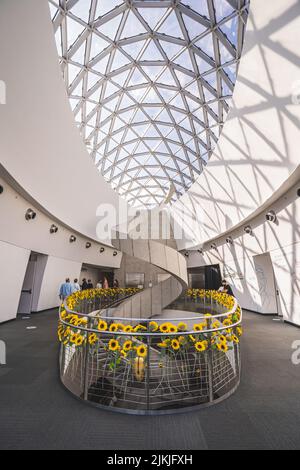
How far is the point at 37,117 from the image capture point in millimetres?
10133

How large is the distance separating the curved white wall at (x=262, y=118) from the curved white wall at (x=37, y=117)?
7.52 meters

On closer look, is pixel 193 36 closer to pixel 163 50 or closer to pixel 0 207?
pixel 163 50

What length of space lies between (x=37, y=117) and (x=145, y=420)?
1090 cm

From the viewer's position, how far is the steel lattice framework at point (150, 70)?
47.1 feet

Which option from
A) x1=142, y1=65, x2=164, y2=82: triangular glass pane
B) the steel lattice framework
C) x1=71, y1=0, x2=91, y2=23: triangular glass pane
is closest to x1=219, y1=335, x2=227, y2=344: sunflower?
the steel lattice framework

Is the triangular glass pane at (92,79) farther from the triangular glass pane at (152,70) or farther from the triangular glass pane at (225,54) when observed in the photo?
the triangular glass pane at (225,54)

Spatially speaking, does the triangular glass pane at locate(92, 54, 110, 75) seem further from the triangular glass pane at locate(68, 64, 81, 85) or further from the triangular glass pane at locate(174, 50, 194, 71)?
the triangular glass pane at locate(174, 50, 194, 71)

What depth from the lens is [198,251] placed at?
25422 millimetres

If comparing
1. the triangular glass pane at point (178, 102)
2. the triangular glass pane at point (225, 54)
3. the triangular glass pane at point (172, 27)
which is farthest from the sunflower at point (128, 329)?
the triangular glass pane at point (178, 102)

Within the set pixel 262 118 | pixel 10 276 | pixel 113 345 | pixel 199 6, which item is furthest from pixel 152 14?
pixel 113 345

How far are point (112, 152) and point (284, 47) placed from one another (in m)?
22.3

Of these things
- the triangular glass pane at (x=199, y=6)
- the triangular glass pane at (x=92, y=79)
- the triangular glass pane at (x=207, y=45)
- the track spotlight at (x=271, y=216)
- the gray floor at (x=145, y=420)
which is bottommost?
the gray floor at (x=145, y=420)

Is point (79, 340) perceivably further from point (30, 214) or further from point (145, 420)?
point (30, 214)

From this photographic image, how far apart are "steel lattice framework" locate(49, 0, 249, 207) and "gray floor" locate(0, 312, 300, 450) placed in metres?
16.5
